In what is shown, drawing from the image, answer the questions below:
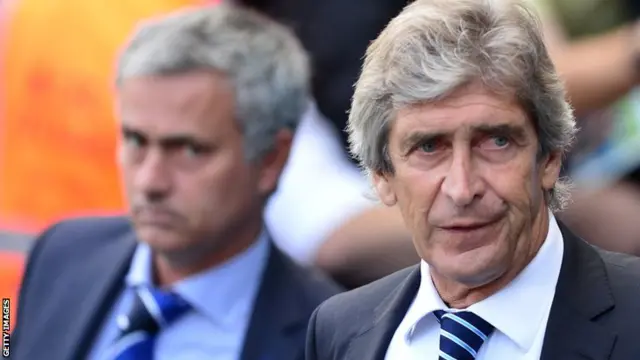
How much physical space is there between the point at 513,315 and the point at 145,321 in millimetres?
1404

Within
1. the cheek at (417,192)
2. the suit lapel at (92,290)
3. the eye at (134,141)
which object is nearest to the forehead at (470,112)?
the cheek at (417,192)

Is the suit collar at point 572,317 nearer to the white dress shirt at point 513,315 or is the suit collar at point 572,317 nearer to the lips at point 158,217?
the white dress shirt at point 513,315

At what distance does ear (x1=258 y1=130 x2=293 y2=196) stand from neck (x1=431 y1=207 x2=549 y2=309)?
1224 millimetres

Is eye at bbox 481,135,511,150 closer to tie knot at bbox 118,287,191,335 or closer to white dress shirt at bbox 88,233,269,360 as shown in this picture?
white dress shirt at bbox 88,233,269,360

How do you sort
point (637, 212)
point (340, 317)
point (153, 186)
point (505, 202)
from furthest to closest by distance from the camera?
point (637, 212)
point (153, 186)
point (340, 317)
point (505, 202)

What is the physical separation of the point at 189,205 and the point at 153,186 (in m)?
0.11

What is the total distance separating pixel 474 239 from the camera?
266 centimetres

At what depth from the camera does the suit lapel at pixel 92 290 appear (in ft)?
12.8

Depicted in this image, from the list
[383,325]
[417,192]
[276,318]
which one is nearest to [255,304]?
[276,318]

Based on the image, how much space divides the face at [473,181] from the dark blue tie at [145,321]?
1.26 m

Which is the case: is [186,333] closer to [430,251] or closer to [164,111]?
[164,111]

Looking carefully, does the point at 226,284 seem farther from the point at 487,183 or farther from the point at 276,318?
the point at 487,183

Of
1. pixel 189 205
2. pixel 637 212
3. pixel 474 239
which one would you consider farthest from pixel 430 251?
pixel 637 212

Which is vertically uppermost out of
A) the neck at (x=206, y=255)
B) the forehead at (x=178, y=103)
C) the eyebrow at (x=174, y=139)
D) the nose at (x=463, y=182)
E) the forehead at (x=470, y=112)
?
the forehead at (x=470, y=112)
